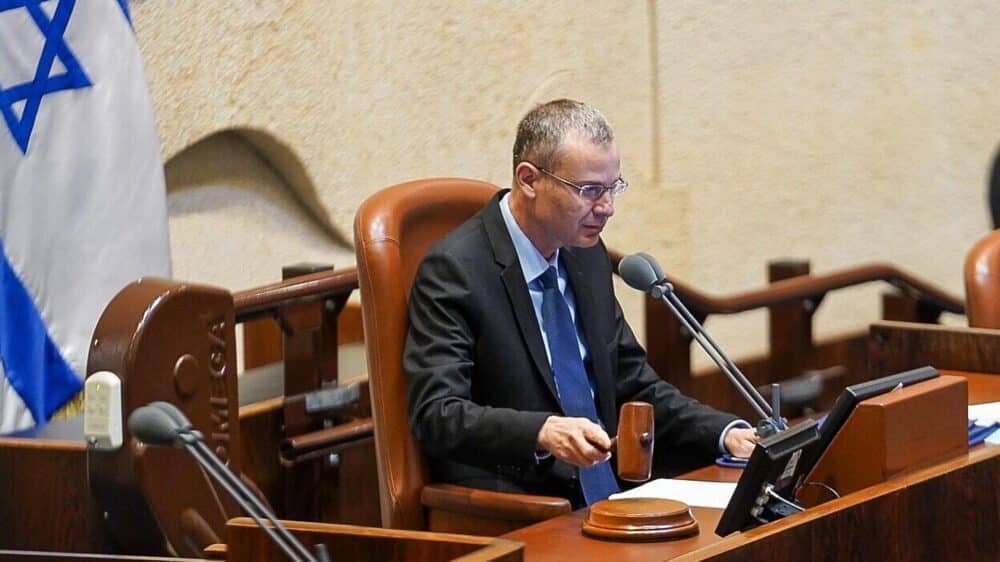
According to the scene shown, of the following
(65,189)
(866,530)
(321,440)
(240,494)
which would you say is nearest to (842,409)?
(866,530)

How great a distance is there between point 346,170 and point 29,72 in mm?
1281

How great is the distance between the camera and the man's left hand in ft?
9.93

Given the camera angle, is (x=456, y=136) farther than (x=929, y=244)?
No

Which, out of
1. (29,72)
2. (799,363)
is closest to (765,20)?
(799,363)

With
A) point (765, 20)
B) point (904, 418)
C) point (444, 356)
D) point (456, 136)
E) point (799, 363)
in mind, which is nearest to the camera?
point (904, 418)

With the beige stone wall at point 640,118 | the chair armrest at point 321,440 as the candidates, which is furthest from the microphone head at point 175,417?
the beige stone wall at point 640,118

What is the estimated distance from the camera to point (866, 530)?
8.12 feet

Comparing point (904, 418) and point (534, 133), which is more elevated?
point (534, 133)

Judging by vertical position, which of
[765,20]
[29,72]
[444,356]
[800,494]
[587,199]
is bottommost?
[800,494]

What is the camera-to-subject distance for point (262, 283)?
419 cm

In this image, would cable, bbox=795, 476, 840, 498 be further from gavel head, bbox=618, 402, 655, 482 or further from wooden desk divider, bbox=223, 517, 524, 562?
wooden desk divider, bbox=223, 517, 524, 562

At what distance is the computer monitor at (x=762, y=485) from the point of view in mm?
2344

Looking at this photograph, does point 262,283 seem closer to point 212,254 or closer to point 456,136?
point 212,254

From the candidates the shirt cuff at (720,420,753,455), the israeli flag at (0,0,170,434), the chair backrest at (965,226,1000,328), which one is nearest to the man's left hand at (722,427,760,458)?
the shirt cuff at (720,420,753,455)
